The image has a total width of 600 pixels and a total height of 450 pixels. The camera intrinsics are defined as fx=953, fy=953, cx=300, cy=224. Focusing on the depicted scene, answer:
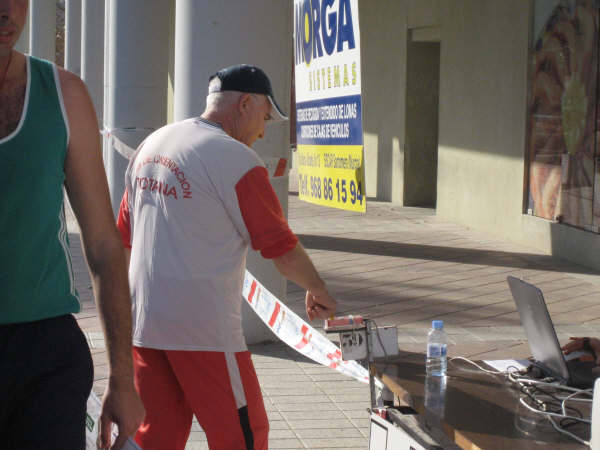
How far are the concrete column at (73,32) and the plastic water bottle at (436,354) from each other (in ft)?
61.6

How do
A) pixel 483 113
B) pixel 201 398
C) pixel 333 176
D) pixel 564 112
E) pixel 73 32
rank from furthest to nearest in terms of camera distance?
pixel 73 32 < pixel 483 113 < pixel 564 112 < pixel 333 176 < pixel 201 398

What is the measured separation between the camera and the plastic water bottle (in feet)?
10.9

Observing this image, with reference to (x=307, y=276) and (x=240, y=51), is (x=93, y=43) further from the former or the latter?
(x=307, y=276)

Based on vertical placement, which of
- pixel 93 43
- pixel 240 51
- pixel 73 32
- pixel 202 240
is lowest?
pixel 202 240

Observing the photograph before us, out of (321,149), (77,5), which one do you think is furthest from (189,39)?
(77,5)

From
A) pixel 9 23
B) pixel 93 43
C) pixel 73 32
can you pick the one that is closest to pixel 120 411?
pixel 9 23

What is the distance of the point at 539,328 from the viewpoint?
3293 mm

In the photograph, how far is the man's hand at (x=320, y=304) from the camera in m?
3.41

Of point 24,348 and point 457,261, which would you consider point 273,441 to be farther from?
point 457,261

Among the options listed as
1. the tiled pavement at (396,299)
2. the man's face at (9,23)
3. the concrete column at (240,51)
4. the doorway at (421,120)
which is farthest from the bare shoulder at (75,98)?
the doorway at (421,120)

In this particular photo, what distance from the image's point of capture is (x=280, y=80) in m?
6.68

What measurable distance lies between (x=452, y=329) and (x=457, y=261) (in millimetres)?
3574

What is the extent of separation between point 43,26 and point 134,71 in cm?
1582

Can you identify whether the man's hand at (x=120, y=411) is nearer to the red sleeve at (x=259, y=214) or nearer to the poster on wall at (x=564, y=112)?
the red sleeve at (x=259, y=214)
